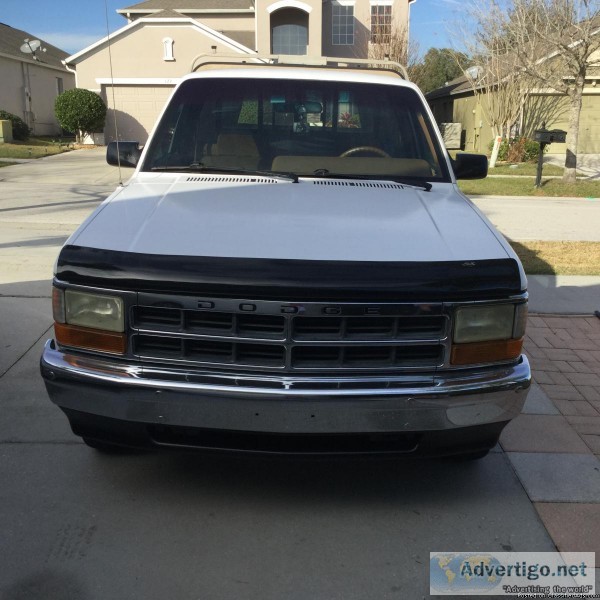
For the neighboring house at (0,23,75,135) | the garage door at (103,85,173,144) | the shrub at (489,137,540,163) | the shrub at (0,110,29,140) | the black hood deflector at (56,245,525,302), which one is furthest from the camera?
the neighboring house at (0,23,75,135)

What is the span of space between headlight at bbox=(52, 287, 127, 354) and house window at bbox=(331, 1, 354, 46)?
3218cm

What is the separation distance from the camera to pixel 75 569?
265 cm

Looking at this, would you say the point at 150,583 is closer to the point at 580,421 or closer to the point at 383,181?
the point at 383,181

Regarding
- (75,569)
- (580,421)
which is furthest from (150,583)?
(580,421)

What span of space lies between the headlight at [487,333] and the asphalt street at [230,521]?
60cm

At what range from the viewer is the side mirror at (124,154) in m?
4.37

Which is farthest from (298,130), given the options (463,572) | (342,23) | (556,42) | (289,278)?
(342,23)

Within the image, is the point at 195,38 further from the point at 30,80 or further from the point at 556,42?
the point at 556,42

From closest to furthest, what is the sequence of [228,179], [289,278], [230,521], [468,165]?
[289,278] → [230,521] → [228,179] → [468,165]

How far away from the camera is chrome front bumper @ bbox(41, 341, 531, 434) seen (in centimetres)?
258

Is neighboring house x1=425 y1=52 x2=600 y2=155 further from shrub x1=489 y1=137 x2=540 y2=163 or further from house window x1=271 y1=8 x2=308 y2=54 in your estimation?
house window x1=271 y1=8 x2=308 y2=54

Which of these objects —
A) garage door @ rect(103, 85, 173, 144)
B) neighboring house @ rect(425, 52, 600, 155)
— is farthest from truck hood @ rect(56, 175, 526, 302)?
garage door @ rect(103, 85, 173, 144)

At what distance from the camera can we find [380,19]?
3142 centimetres

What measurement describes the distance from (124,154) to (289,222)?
6.25ft
